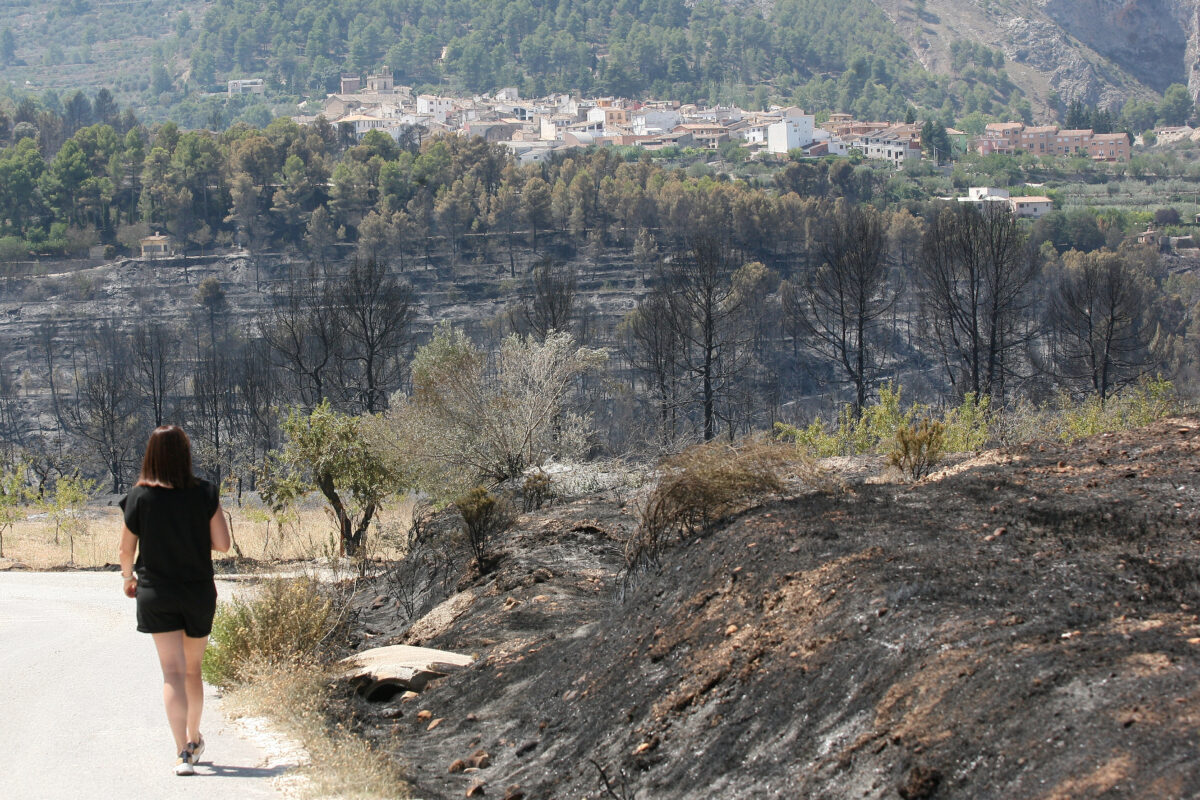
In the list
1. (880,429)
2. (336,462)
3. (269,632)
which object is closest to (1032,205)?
(880,429)

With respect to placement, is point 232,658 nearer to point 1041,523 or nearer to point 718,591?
point 718,591

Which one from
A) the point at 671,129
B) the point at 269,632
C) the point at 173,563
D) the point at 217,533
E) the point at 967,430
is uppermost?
the point at 671,129

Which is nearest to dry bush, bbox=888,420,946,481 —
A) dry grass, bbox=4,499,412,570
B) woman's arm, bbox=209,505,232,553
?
woman's arm, bbox=209,505,232,553

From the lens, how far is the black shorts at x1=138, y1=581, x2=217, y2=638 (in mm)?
6051

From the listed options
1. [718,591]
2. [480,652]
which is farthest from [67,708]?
[718,591]

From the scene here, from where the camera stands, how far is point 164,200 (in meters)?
84.2

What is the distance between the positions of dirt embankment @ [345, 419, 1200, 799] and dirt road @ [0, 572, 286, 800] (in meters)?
0.94

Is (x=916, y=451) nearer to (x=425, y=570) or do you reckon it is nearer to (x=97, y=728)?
(x=425, y=570)

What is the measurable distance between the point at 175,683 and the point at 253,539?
19596mm

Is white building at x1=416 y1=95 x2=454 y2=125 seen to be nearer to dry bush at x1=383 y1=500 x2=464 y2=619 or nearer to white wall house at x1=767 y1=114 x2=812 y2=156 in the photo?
white wall house at x1=767 y1=114 x2=812 y2=156

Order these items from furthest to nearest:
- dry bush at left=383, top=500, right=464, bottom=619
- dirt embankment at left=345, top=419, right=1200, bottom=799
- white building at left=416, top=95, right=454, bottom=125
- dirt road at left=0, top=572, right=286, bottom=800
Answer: white building at left=416, top=95, right=454, bottom=125 < dry bush at left=383, top=500, right=464, bottom=619 < dirt road at left=0, top=572, right=286, bottom=800 < dirt embankment at left=345, top=419, right=1200, bottom=799

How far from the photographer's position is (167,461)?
239 inches

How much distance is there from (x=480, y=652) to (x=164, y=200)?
269 feet

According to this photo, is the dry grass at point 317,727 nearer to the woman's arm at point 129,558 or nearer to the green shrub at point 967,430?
the woman's arm at point 129,558
